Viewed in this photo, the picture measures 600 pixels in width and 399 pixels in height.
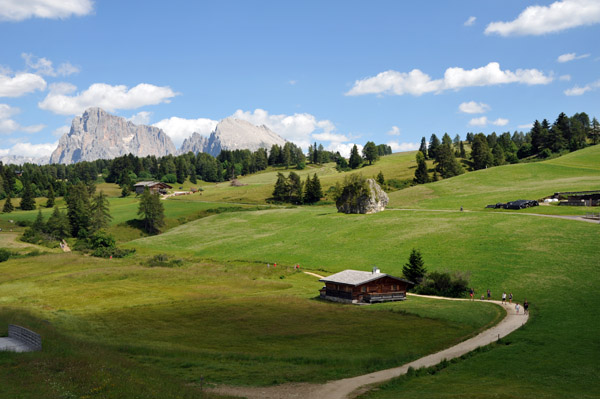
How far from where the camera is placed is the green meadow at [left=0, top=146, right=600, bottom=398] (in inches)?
1185

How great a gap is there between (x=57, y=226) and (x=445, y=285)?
371ft

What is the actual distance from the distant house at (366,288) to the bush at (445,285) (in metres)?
4.98

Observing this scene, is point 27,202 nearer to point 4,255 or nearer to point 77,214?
point 77,214

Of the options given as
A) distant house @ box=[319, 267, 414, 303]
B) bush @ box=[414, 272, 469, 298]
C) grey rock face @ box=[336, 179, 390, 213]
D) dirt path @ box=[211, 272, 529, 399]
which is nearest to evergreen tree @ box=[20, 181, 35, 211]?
grey rock face @ box=[336, 179, 390, 213]

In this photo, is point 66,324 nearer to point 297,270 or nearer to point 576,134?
point 297,270

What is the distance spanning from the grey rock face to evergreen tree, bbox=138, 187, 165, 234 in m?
59.7

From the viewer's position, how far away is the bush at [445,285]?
6431cm

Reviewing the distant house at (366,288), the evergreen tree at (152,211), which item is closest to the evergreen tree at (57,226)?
the evergreen tree at (152,211)

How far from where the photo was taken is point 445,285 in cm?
6619

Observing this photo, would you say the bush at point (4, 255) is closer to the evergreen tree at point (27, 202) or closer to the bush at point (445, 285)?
the evergreen tree at point (27, 202)

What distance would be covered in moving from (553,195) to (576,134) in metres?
111

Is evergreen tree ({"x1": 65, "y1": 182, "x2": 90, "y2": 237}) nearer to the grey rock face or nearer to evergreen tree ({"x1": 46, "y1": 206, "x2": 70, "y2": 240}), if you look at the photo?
evergreen tree ({"x1": 46, "y1": 206, "x2": 70, "y2": 240})

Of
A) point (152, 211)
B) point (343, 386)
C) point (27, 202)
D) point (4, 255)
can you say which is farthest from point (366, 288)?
point (27, 202)

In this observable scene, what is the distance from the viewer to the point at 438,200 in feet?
429
